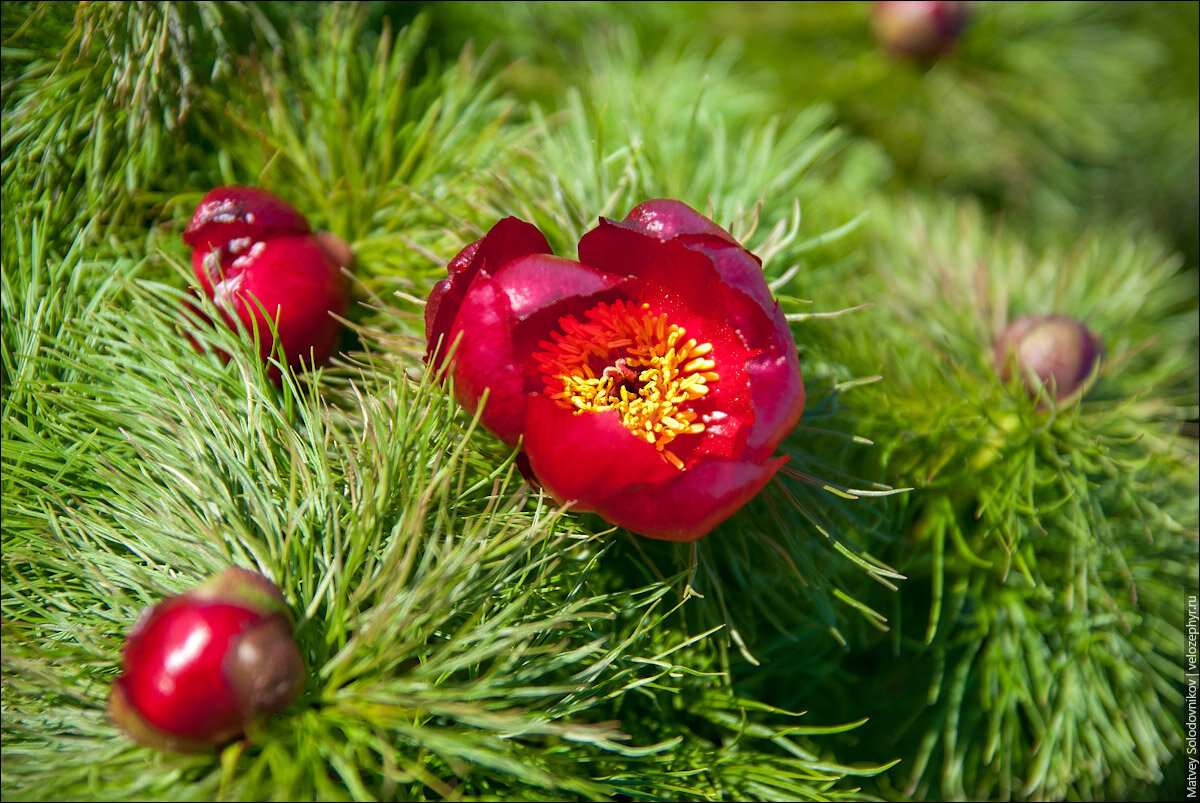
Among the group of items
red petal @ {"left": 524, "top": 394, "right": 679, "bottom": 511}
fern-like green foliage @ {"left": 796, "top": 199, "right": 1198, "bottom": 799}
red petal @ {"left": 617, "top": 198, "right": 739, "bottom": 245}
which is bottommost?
fern-like green foliage @ {"left": 796, "top": 199, "right": 1198, "bottom": 799}

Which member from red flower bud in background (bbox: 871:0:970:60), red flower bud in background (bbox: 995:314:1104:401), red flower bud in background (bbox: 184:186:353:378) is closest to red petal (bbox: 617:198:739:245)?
red flower bud in background (bbox: 184:186:353:378)

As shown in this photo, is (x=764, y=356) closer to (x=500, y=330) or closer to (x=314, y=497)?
(x=500, y=330)

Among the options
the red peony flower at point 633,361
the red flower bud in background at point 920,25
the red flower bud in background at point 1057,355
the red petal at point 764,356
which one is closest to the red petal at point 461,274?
the red peony flower at point 633,361

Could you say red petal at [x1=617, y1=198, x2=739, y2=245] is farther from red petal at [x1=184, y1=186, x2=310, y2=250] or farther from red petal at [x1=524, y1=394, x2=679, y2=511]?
red petal at [x1=184, y1=186, x2=310, y2=250]

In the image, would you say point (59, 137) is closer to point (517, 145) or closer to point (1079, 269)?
point (517, 145)

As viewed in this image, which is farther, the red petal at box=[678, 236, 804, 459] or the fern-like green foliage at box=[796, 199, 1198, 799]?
the fern-like green foliage at box=[796, 199, 1198, 799]

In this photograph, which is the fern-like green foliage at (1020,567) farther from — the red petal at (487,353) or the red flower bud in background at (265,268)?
the red flower bud in background at (265,268)

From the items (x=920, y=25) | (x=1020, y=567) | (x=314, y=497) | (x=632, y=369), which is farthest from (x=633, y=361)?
(x=920, y=25)
